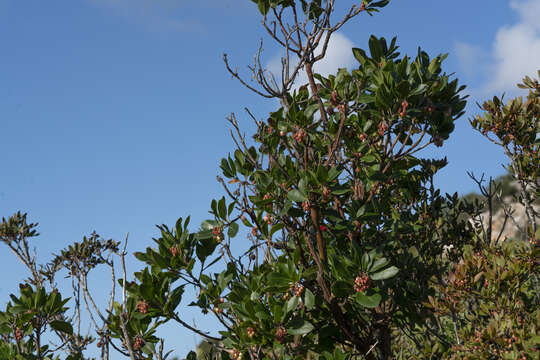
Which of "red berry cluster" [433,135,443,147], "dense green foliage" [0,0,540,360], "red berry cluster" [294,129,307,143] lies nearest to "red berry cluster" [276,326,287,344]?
"dense green foliage" [0,0,540,360]

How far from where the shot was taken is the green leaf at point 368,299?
3.53 meters

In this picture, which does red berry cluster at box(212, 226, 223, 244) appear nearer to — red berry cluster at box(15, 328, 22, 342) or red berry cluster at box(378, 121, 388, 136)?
red berry cluster at box(378, 121, 388, 136)

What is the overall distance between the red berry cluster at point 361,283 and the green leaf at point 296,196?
0.70m

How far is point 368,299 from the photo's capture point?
11.8ft

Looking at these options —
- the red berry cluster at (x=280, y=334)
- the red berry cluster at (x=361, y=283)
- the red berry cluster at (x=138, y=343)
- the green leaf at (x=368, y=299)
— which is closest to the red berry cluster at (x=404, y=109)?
the red berry cluster at (x=361, y=283)

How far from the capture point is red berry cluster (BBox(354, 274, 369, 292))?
12.0 ft

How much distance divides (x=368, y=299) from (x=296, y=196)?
2.94ft

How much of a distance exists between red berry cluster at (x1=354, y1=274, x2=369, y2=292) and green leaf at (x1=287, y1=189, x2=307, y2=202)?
0.70 m

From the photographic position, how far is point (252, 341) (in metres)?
3.76

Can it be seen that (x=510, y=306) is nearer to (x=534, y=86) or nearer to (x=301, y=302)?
(x=301, y=302)

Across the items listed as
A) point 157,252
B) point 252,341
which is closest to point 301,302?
point 252,341

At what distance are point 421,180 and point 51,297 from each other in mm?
4096

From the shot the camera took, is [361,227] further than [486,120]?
No

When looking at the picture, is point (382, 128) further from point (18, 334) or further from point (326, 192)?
point (18, 334)
